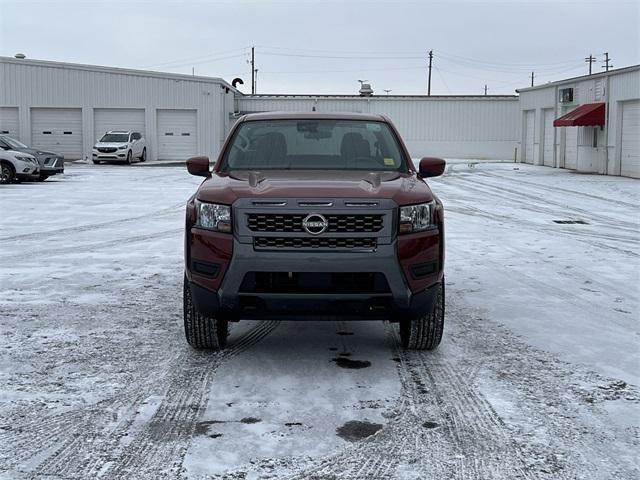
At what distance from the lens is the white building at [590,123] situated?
28.2 m

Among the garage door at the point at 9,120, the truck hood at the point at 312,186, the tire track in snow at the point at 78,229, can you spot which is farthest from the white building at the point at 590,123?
the garage door at the point at 9,120

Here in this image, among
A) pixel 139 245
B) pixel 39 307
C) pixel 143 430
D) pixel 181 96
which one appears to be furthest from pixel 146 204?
pixel 181 96

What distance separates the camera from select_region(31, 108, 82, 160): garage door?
4141 centimetres

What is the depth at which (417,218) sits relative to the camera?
513 centimetres

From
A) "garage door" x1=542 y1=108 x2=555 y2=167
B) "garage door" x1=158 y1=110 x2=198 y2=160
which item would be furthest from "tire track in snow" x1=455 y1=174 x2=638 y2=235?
"garage door" x1=158 y1=110 x2=198 y2=160

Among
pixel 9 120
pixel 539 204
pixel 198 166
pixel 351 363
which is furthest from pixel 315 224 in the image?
pixel 9 120

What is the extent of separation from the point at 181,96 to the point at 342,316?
38.3 metres

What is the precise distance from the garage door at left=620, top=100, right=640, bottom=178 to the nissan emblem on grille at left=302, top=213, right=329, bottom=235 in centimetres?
2508

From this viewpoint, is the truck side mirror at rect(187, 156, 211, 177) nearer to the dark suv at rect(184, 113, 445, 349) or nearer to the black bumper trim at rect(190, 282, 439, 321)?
the dark suv at rect(184, 113, 445, 349)

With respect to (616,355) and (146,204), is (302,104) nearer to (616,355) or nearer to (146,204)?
(146,204)

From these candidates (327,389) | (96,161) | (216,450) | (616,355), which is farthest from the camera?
(96,161)

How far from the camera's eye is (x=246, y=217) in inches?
197

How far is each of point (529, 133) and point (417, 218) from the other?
1496 inches

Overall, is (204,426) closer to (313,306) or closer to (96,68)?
(313,306)
